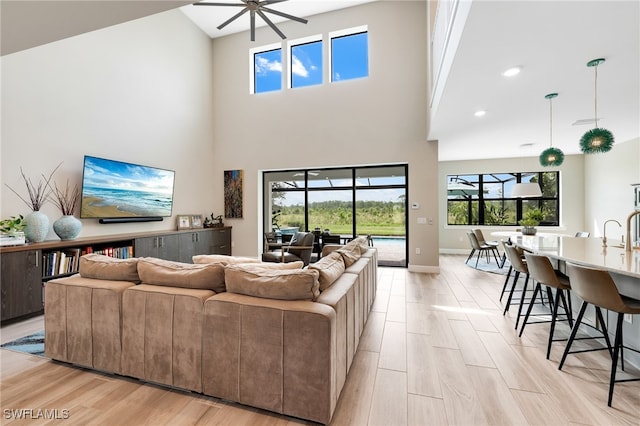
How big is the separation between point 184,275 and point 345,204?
5.06m

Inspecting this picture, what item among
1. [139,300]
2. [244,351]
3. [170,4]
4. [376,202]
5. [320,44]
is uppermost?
[320,44]

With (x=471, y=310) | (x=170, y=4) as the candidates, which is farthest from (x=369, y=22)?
(x=471, y=310)

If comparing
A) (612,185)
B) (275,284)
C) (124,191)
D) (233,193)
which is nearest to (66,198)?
(124,191)

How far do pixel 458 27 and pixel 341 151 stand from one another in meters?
4.08

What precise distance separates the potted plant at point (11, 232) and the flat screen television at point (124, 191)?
0.97m

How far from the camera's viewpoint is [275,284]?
1826 mm

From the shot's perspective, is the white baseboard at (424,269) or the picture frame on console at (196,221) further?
the picture frame on console at (196,221)

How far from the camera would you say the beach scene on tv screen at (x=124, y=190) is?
4348 millimetres

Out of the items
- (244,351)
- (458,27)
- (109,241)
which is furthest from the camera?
(109,241)

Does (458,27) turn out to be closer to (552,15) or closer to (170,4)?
(552,15)

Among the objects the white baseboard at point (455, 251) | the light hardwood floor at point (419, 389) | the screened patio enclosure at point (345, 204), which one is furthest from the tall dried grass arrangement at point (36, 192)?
the white baseboard at point (455, 251)

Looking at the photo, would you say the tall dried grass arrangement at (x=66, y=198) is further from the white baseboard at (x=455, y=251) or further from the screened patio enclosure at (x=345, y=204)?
the white baseboard at (x=455, y=251)

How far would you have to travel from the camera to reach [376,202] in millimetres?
6578

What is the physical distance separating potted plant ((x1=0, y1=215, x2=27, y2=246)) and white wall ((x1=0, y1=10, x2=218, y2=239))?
0.39 metres
